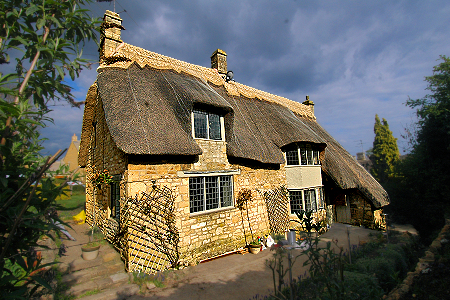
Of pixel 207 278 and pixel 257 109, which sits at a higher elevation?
pixel 257 109

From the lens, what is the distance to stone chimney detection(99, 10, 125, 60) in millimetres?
9094

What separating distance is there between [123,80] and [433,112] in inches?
818

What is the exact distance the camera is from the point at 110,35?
920 centimetres

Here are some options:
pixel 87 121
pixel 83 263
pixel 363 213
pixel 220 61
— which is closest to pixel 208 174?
pixel 83 263

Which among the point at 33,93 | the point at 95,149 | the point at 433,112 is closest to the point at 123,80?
the point at 95,149

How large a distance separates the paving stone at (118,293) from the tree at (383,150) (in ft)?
100

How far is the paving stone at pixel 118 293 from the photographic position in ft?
17.7

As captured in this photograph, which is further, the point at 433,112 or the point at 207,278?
the point at 433,112

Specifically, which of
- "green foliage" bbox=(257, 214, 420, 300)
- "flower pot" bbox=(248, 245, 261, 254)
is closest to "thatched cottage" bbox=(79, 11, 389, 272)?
"flower pot" bbox=(248, 245, 261, 254)

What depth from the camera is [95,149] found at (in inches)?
400

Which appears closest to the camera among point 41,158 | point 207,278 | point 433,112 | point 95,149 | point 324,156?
point 41,158

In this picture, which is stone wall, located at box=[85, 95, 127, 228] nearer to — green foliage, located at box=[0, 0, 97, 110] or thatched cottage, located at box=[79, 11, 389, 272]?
thatched cottage, located at box=[79, 11, 389, 272]

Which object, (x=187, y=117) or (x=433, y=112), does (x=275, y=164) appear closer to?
(x=187, y=117)

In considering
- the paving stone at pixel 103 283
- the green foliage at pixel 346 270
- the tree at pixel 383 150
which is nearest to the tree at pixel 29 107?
the green foliage at pixel 346 270
